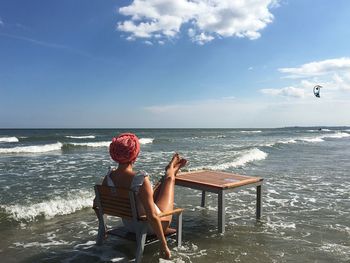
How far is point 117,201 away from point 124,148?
674mm

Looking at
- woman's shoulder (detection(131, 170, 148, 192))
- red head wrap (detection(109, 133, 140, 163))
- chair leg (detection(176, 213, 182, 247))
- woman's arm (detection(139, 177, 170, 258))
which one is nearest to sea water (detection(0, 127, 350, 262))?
chair leg (detection(176, 213, 182, 247))

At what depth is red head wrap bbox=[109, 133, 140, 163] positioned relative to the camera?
4.33 metres

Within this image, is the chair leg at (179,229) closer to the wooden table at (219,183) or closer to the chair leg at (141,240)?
the chair leg at (141,240)

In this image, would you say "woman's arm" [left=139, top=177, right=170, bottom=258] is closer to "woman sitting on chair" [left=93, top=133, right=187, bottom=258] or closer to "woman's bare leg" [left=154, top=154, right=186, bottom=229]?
"woman sitting on chair" [left=93, top=133, right=187, bottom=258]

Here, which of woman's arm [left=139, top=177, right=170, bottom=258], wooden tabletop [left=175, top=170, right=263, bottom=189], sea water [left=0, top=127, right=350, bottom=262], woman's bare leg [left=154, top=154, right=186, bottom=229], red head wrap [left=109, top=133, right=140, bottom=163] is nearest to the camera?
woman's arm [left=139, top=177, right=170, bottom=258]

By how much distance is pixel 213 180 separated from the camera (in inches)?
259

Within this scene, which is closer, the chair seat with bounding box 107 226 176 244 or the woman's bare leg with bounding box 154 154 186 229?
the chair seat with bounding box 107 226 176 244

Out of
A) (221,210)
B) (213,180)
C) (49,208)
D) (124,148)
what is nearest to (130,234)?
(124,148)

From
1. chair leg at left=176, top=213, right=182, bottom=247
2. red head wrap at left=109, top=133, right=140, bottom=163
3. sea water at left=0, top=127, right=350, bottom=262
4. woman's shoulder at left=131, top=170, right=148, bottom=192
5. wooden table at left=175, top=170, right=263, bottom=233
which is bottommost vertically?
sea water at left=0, top=127, right=350, bottom=262

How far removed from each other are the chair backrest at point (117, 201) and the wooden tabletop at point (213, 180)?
200 cm

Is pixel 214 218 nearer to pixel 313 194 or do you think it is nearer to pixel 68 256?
pixel 68 256

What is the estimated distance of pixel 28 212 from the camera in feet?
24.6

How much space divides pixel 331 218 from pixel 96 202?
16.2 feet

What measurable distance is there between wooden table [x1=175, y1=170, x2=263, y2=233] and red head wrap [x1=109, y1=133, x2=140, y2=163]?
210 cm
